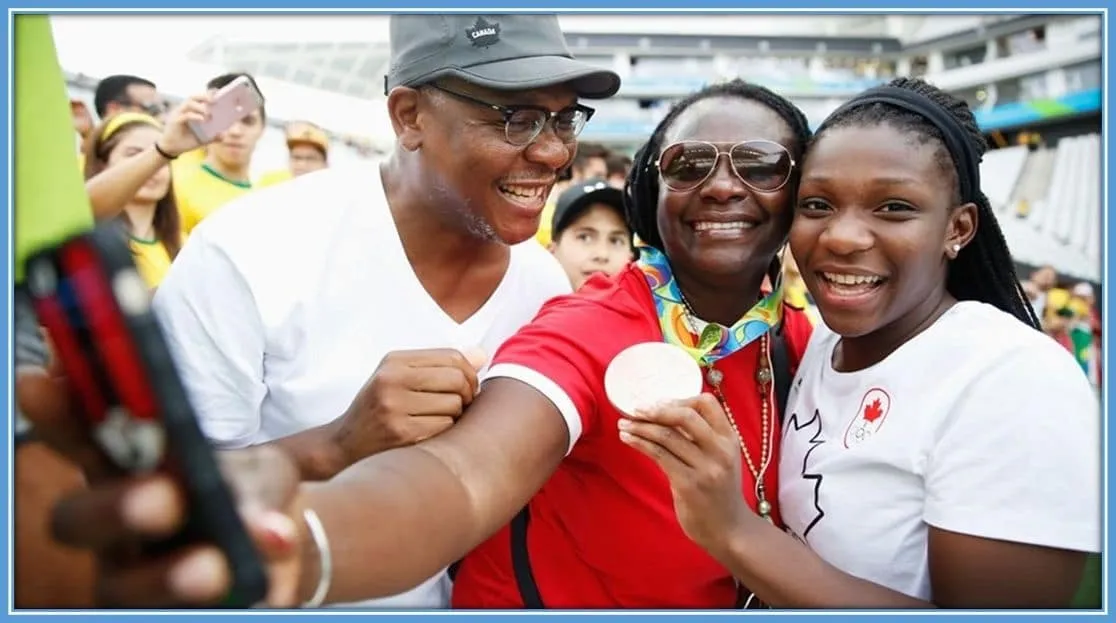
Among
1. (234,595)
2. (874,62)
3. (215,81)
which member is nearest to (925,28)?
(874,62)

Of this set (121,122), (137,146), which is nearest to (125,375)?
(137,146)

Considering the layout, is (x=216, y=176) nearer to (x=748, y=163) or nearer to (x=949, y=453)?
(x=748, y=163)

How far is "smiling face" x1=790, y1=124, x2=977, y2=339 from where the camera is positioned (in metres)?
1.94

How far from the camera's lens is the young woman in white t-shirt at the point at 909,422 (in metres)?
1.68

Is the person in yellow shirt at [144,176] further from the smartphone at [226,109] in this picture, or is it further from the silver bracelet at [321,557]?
the silver bracelet at [321,557]

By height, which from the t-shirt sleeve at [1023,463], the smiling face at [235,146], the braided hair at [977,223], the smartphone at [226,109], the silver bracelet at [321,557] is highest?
the smartphone at [226,109]

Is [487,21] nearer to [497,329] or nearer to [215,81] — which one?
[497,329]


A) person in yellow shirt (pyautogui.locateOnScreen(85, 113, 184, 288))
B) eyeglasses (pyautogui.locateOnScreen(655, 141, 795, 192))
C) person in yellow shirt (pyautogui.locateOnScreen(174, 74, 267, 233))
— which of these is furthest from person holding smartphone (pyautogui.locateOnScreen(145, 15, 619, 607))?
person in yellow shirt (pyautogui.locateOnScreen(174, 74, 267, 233))

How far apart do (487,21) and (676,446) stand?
1.29 metres

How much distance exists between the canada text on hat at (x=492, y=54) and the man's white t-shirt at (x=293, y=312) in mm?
407

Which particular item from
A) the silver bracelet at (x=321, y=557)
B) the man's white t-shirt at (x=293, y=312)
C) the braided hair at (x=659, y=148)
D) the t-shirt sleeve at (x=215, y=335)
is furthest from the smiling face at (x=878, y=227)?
the t-shirt sleeve at (x=215, y=335)

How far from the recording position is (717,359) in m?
2.25

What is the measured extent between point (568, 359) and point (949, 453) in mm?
800

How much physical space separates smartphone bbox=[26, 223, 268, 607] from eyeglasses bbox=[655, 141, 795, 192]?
162 cm
